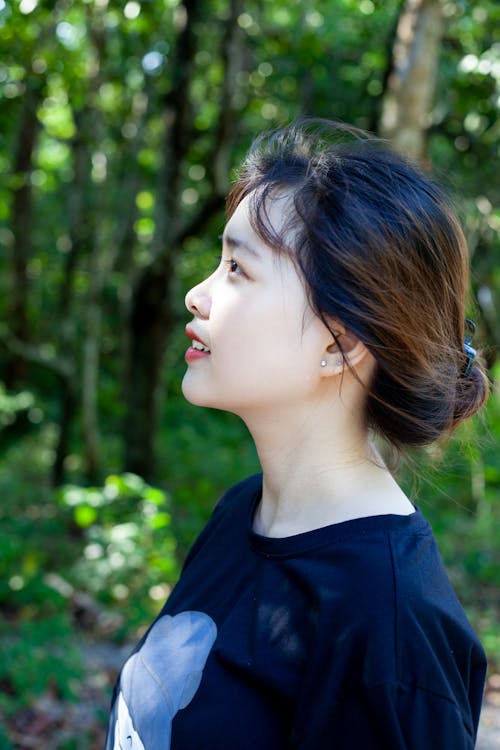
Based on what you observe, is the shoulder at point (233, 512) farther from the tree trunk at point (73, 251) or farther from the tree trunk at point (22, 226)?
the tree trunk at point (22, 226)

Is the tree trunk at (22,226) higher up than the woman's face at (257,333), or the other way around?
the woman's face at (257,333)

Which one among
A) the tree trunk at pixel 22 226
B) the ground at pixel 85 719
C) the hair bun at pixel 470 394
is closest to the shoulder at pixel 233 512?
the hair bun at pixel 470 394

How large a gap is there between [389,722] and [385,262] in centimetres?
68

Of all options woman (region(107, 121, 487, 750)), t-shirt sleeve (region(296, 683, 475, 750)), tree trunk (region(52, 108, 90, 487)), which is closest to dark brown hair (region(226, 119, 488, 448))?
woman (region(107, 121, 487, 750))

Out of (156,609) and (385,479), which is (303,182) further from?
(156,609)

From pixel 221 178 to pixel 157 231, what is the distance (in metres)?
0.85

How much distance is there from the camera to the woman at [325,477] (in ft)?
3.68

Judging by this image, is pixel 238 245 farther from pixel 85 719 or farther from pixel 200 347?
pixel 85 719

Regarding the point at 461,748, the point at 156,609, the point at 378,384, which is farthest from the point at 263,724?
the point at 156,609

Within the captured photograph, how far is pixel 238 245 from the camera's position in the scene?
1.38m

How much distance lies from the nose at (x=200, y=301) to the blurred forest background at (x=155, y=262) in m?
0.60

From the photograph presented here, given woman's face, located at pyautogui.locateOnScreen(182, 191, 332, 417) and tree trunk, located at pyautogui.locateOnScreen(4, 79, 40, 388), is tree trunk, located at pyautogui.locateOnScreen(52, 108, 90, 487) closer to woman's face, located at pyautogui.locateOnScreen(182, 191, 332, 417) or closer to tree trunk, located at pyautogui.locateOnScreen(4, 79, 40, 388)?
tree trunk, located at pyautogui.locateOnScreen(4, 79, 40, 388)

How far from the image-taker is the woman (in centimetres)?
112

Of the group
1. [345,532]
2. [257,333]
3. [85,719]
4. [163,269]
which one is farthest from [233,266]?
[163,269]
